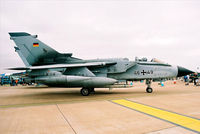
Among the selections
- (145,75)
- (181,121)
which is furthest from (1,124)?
(145,75)

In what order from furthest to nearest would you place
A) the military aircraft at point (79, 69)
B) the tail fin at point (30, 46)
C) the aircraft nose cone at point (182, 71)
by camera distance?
the aircraft nose cone at point (182, 71) < the tail fin at point (30, 46) < the military aircraft at point (79, 69)

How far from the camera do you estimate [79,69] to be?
9.32 m

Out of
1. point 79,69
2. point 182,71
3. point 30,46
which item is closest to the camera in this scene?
point 79,69

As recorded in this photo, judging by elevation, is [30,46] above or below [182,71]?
above

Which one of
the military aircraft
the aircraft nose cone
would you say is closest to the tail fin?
the military aircraft

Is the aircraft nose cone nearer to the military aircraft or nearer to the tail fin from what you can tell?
the military aircraft

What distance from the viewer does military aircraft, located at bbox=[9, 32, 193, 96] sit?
8.82 metres

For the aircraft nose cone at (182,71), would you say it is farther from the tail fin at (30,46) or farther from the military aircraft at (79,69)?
the tail fin at (30,46)

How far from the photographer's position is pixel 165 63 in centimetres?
1059

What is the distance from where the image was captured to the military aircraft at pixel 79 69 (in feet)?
28.9

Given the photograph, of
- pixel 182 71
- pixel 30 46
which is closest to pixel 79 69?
pixel 30 46

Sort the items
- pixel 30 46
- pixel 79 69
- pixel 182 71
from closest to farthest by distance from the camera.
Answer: pixel 79 69
pixel 30 46
pixel 182 71

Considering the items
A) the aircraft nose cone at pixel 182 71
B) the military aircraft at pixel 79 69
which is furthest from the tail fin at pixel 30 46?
the aircraft nose cone at pixel 182 71

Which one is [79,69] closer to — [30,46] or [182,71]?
[30,46]
